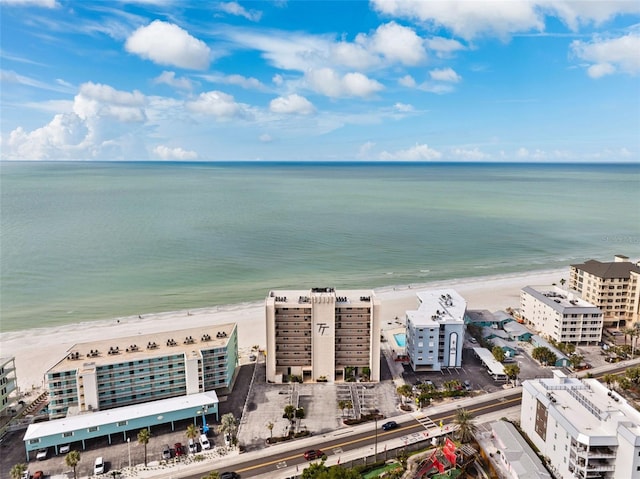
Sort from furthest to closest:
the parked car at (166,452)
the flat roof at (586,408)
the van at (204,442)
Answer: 1. the van at (204,442)
2. the parked car at (166,452)
3. the flat roof at (586,408)

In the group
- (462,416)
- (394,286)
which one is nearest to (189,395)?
(462,416)

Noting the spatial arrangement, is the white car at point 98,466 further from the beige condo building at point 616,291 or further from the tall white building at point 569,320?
the beige condo building at point 616,291

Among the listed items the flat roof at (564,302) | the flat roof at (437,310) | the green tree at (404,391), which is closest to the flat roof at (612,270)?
the flat roof at (564,302)

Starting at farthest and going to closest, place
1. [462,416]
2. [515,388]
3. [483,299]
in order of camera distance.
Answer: [483,299], [515,388], [462,416]

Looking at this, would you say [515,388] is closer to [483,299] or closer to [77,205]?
[483,299]

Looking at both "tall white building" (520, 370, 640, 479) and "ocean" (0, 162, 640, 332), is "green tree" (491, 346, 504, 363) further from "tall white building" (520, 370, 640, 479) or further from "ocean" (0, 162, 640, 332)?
"ocean" (0, 162, 640, 332)

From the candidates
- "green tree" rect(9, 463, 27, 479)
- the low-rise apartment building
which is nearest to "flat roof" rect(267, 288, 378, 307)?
the low-rise apartment building

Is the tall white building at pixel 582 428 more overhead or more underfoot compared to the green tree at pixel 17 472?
more overhead
